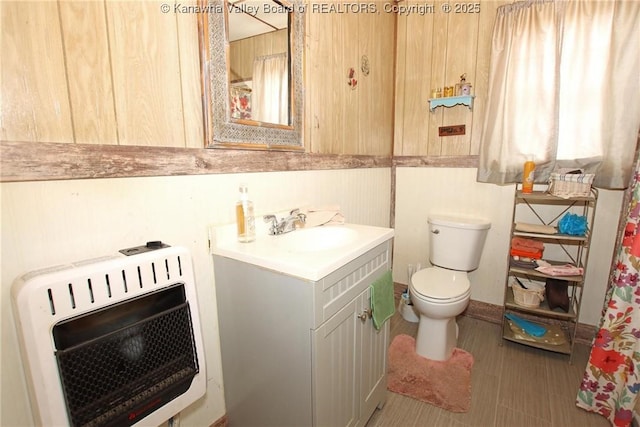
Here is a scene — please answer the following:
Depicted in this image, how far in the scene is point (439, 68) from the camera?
229 centimetres

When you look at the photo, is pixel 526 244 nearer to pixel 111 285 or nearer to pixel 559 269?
pixel 559 269

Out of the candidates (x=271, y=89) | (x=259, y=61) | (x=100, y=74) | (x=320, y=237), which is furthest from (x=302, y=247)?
(x=100, y=74)

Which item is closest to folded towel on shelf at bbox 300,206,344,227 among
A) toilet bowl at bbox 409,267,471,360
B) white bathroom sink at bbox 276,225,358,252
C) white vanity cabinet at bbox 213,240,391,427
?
white bathroom sink at bbox 276,225,358,252

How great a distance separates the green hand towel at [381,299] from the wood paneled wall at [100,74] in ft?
3.06

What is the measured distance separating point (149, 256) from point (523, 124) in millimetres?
2235

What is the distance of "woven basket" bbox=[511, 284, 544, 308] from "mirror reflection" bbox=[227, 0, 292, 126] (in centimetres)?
187

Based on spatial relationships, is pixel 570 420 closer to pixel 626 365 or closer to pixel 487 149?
pixel 626 365

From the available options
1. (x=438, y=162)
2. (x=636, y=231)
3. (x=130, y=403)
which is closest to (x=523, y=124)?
(x=438, y=162)

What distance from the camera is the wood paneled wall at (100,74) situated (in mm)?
726

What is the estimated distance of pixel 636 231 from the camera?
1330mm

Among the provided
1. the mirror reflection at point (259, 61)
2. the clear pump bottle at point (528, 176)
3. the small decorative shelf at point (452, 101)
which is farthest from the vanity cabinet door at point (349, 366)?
the small decorative shelf at point (452, 101)

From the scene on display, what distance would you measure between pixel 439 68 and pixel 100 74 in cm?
221

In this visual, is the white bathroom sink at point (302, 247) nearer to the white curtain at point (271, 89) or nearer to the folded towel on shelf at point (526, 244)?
the white curtain at point (271, 89)

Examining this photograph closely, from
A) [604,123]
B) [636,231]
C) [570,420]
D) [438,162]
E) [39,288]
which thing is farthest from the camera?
[438,162]
